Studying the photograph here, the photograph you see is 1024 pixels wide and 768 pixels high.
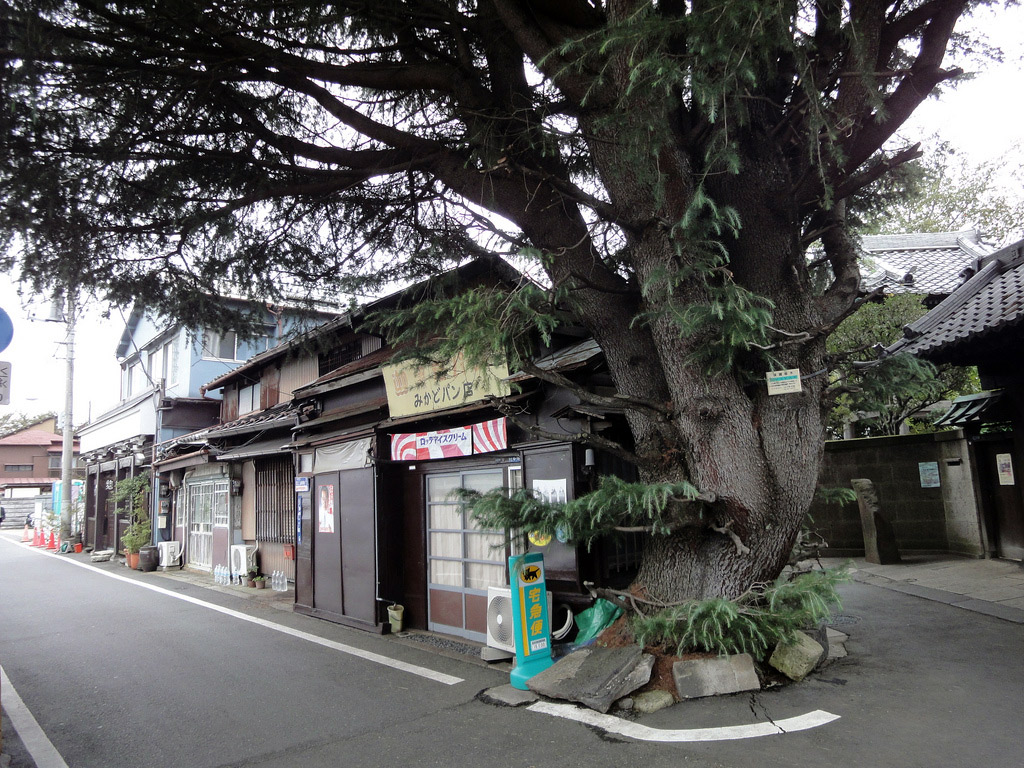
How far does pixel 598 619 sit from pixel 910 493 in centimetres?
834

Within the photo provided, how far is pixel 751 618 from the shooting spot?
5.52m

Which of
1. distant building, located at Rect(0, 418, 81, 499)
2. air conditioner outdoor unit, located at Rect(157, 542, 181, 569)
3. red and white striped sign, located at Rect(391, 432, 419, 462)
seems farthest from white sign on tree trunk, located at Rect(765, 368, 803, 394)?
distant building, located at Rect(0, 418, 81, 499)

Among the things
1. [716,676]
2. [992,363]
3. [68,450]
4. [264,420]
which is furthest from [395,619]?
[68,450]

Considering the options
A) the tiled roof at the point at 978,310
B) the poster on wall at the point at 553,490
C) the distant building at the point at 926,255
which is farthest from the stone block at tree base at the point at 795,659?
the distant building at the point at 926,255

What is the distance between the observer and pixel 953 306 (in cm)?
917

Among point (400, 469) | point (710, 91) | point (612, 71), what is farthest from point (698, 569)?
point (400, 469)

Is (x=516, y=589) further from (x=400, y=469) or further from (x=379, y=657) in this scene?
(x=400, y=469)

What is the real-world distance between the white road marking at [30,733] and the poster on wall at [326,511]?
168 inches

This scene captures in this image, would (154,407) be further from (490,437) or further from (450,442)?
(490,437)

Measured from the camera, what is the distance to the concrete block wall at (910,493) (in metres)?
11.1

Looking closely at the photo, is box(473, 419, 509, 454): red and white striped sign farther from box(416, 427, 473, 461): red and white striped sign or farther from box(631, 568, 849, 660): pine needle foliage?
box(631, 568, 849, 660): pine needle foliage

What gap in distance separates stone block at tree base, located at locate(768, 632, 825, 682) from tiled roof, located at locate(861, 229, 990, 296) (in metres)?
10.6

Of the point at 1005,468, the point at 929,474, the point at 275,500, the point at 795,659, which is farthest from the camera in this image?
the point at 275,500

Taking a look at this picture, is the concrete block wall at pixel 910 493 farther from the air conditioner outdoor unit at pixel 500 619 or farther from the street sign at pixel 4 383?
the street sign at pixel 4 383
